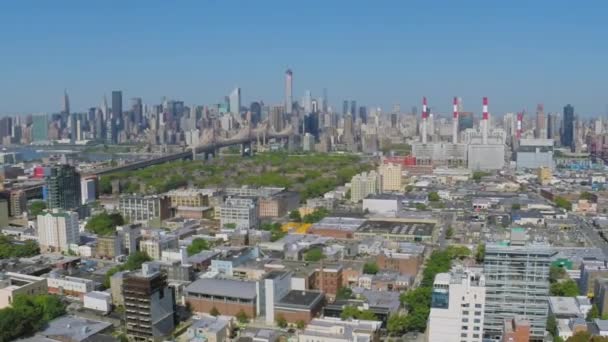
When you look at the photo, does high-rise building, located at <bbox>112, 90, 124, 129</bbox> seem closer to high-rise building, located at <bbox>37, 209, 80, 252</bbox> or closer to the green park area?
the green park area

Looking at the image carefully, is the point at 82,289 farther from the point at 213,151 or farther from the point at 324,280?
the point at 213,151

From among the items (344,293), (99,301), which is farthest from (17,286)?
(344,293)

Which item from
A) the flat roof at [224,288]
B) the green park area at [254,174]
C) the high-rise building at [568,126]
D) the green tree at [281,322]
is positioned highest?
the high-rise building at [568,126]

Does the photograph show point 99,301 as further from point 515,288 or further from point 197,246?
point 515,288

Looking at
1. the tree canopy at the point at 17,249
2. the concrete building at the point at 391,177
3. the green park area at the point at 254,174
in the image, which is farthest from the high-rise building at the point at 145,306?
the concrete building at the point at 391,177

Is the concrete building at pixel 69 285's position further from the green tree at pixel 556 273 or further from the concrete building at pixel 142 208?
the green tree at pixel 556 273
